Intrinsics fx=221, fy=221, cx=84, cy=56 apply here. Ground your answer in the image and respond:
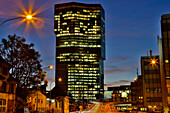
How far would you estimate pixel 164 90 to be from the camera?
5881cm

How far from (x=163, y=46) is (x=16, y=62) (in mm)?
36951

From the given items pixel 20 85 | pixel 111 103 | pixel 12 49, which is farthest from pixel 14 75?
pixel 111 103

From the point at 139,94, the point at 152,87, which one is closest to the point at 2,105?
the point at 152,87

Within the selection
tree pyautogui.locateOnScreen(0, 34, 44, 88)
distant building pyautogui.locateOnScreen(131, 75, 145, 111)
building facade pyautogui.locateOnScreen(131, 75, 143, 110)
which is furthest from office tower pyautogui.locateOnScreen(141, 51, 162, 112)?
tree pyautogui.locateOnScreen(0, 34, 44, 88)

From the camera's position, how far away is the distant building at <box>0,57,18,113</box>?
38969 mm

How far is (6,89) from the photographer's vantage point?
136ft

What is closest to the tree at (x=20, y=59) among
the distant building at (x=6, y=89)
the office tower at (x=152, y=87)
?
the distant building at (x=6, y=89)

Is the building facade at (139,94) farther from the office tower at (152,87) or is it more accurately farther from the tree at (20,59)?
the tree at (20,59)

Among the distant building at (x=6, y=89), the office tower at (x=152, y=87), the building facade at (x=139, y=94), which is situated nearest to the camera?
the distant building at (x=6, y=89)

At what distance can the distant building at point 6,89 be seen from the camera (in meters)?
39.0

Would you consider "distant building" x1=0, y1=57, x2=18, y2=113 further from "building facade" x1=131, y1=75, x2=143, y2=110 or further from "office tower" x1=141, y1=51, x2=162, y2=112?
"office tower" x1=141, y1=51, x2=162, y2=112

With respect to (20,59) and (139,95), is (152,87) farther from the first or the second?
(20,59)

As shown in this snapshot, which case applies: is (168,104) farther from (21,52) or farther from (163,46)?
(21,52)

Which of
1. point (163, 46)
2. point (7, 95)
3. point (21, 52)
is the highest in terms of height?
point (163, 46)
